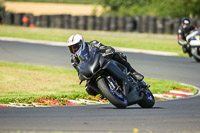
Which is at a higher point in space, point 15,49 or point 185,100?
point 185,100

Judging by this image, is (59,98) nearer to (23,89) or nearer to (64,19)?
(23,89)

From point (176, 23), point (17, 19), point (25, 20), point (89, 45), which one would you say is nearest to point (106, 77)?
→ point (89, 45)

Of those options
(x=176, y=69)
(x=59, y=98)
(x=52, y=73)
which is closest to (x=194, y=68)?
(x=176, y=69)

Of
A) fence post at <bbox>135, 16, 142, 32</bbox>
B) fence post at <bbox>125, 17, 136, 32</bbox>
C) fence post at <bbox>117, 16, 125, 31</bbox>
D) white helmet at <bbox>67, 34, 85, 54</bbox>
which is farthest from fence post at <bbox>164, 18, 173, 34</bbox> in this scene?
white helmet at <bbox>67, 34, 85, 54</bbox>

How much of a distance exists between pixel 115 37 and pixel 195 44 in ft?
37.9

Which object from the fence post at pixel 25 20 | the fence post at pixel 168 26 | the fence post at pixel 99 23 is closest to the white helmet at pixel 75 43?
the fence post at pixel 168 26

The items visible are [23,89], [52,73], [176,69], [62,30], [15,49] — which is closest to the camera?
[23,89]

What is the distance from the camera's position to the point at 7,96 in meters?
11.0

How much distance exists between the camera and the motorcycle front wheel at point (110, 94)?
850 cm

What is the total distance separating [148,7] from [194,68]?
2513 cm

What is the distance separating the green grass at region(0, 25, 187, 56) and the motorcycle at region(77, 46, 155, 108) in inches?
571

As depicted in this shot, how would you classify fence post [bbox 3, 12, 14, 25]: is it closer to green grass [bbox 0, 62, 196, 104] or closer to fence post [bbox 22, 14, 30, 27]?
fence post [bbox 22, 14, 30, 27]

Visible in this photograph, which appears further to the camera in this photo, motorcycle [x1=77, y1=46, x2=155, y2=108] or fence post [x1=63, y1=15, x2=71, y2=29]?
fence post [x1=63, y1=15, x2=71, y2=29]

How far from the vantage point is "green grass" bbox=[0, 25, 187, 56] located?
2641cm
